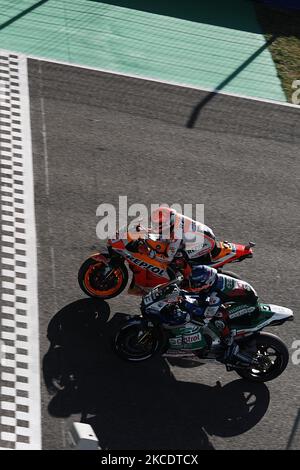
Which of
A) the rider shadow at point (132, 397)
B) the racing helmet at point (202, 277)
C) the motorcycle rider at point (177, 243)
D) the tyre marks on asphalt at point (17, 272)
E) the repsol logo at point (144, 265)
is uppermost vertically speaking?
the racing helmet at point (202, 277)

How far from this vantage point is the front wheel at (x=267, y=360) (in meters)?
11.6

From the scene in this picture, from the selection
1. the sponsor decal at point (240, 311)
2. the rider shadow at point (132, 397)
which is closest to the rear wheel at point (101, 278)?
the rider shadow at point (132, 397)

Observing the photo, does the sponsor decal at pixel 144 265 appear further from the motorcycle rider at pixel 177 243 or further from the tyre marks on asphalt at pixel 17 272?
the tyre marks on asphalt at pixel 17 272

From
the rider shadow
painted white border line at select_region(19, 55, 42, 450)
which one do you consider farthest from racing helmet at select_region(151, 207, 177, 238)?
painted white border line at select_region(19, 55, 42, 450)

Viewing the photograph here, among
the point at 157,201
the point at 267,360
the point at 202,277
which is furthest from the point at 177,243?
the point at 157,201

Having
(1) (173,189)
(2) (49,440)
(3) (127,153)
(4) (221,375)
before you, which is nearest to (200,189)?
(1) (173,189)

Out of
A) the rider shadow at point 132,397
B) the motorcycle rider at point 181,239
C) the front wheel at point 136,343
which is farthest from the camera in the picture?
the motorcycle rider at point 181,239

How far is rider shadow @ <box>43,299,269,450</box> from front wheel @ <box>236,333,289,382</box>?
0.54 ft

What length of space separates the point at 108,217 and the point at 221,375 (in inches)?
136

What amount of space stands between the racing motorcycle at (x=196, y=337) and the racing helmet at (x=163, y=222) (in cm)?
95

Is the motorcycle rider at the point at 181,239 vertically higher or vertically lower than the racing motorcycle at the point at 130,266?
higher

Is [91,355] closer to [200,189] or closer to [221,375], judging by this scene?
[221,375]

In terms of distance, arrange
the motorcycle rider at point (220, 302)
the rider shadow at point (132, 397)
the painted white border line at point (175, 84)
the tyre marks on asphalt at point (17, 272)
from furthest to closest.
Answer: the painted white border line at point (175, 84)
the motorcycle rider at point (220, 302)
the rider shadow at point (132, 397)
the tyre marks on asphalt at point (17, 272)

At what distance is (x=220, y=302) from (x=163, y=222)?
163 centimetres
